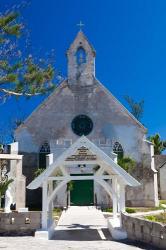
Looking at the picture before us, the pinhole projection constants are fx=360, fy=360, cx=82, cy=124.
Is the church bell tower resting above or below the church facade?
above

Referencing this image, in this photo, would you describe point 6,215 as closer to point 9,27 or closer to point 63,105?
point 9,27

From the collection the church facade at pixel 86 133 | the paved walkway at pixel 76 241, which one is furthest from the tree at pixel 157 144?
the paved walkway at pixel 76 241

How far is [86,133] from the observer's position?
104ft

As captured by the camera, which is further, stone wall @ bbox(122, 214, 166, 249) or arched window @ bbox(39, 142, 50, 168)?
arched window @ bbox(39, 142, 50, 168)

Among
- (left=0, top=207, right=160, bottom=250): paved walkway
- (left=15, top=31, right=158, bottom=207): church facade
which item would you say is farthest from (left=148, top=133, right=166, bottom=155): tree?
(left=0, top=207, right=160, bottom=250): paved walkway

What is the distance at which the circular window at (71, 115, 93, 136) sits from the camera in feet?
104

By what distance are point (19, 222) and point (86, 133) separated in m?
16.4

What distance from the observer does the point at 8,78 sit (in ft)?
43.3

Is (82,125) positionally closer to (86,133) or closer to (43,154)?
(86,133)

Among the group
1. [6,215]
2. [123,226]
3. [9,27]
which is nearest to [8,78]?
[9,27]

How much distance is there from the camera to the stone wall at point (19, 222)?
16016 mm

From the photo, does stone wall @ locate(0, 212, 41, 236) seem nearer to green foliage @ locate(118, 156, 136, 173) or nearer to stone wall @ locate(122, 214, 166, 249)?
stone wall @ locate(122, 214, 166, 249)

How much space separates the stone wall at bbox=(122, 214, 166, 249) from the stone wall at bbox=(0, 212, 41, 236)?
156 inches

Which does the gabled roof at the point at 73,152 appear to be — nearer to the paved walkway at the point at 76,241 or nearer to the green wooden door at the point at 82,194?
the paved walkway at the point at 76,241
